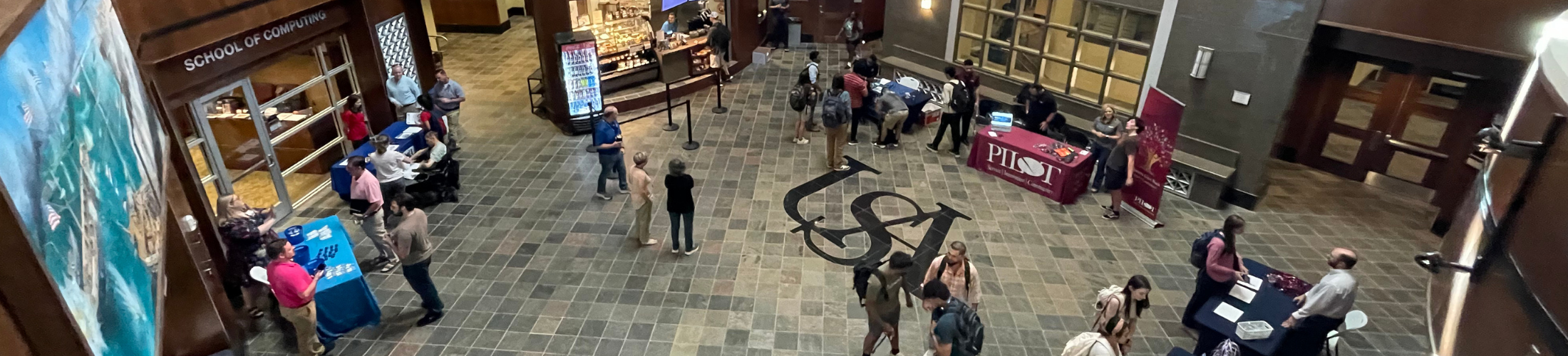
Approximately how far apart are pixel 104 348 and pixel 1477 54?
467 inches

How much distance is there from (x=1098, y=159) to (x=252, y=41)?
1008cm

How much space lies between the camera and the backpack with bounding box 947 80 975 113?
1050 centimetres

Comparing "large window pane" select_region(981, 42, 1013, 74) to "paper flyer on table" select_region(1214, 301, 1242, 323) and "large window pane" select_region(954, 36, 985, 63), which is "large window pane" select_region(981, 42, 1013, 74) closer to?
"large window pane" select_region(954, 36, 985, 63)

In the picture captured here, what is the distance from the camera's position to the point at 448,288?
7379 mm

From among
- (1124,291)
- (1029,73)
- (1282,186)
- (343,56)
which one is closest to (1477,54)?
(1282,186)

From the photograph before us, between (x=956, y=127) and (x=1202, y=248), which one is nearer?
(x=1202, y=248)

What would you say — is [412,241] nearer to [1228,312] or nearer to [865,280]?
[865,280]

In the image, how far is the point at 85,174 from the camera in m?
3.73

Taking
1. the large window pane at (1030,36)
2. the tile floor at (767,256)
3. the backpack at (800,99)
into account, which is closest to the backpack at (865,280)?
the tile floor at (767,256)

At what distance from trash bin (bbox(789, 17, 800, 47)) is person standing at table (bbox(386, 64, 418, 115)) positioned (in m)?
9.17

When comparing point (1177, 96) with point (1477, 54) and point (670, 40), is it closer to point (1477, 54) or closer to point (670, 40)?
point (1477, 54)

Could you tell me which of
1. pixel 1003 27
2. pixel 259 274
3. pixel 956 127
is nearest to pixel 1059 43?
pixel 1003 27

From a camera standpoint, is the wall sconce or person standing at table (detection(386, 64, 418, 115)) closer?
the wall sconce

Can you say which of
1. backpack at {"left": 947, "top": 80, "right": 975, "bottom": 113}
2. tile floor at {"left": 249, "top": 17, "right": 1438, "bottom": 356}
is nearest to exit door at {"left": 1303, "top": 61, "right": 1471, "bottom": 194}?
tile floor at {"left": 249, "top": 17, "right": 1438, "bottom": 356}
